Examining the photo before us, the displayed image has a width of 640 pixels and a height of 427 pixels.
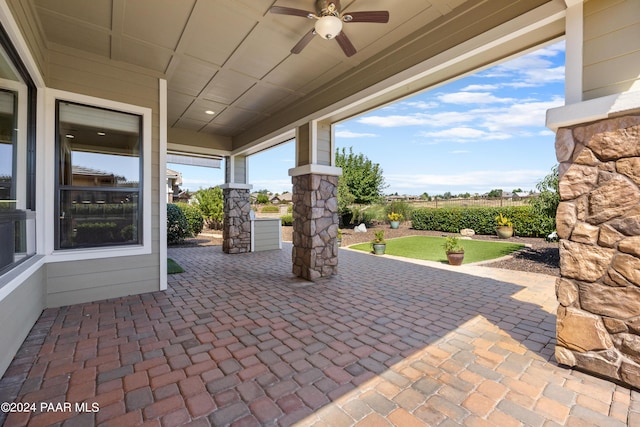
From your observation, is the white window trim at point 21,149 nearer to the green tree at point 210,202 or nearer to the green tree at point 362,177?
the green tree at point 210,202

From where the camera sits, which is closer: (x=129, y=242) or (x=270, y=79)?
(x=129, y=242)

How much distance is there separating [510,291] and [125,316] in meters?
5.21

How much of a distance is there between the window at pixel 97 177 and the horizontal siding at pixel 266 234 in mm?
4208

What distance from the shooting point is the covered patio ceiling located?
270 cm

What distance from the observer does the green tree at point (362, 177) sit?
1555cm

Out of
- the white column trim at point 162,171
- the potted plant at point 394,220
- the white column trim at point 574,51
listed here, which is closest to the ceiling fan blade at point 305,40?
the white column trim at point 574,51

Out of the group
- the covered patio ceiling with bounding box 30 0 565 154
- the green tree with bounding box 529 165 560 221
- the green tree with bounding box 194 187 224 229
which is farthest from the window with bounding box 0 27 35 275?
the green tree with bounding box 194 187 224 229

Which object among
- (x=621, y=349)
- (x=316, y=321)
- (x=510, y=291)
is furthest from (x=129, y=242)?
(x=510, y=291)

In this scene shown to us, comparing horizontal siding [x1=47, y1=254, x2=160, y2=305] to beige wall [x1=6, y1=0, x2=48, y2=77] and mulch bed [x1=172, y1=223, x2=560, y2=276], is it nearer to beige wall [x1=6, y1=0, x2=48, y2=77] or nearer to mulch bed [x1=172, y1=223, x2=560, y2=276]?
beige wall [x1=6, y1=0, x2=48, y2=77]

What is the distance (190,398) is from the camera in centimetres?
182

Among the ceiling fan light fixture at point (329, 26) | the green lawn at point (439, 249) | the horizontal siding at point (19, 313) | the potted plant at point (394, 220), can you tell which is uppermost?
the ceiling fan light fixture at point (329, 26)

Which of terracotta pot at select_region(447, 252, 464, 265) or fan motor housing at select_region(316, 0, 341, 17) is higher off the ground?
fan motor housing at select_region(316, 0, 341, 17)

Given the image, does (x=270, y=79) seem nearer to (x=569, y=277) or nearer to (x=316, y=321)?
(x=316, y=321)

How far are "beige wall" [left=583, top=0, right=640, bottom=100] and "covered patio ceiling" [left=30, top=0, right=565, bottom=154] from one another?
275 millimetres
